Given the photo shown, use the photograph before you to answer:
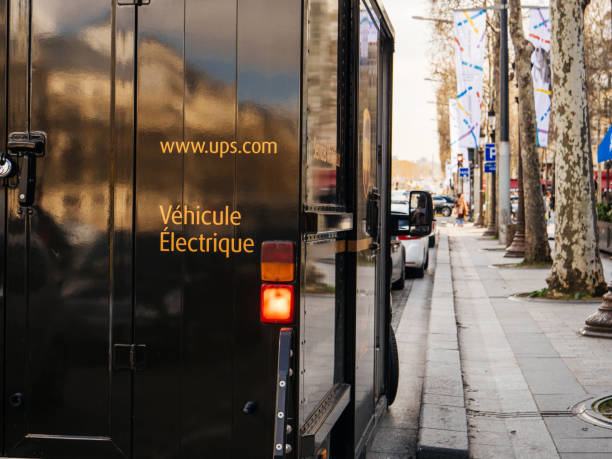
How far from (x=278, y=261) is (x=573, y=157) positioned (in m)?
11.2

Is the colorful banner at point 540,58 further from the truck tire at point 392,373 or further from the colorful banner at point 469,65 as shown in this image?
the truck tire at point 392,373

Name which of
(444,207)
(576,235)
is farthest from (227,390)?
(444,207)

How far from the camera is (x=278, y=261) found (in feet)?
9.83

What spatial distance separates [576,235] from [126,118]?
11.3 meters

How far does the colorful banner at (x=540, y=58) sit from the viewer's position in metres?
21.0

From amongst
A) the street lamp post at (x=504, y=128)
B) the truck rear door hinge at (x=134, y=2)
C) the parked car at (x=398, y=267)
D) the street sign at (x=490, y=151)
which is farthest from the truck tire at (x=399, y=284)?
the street sign at (x=490, y=151)

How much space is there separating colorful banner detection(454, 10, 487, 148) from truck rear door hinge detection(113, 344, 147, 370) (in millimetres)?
23578

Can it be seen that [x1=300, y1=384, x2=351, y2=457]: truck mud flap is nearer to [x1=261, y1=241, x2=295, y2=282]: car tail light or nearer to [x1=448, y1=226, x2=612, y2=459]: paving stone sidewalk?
[x1=261, y1=241, x2=295, y2=282]: car tail light

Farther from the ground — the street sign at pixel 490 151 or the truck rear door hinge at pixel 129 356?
the street sign at pixel 490 151

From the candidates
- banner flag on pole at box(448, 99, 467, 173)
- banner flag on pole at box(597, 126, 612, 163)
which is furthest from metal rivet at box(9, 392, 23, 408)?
banner flag on pole at box(448, 99, 467, 173)

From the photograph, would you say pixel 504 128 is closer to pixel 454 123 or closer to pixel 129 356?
pixel 454 123

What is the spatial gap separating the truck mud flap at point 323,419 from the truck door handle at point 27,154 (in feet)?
4.30

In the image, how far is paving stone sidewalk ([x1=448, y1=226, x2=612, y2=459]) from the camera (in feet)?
19.1

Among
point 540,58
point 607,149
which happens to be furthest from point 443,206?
point 607,149
